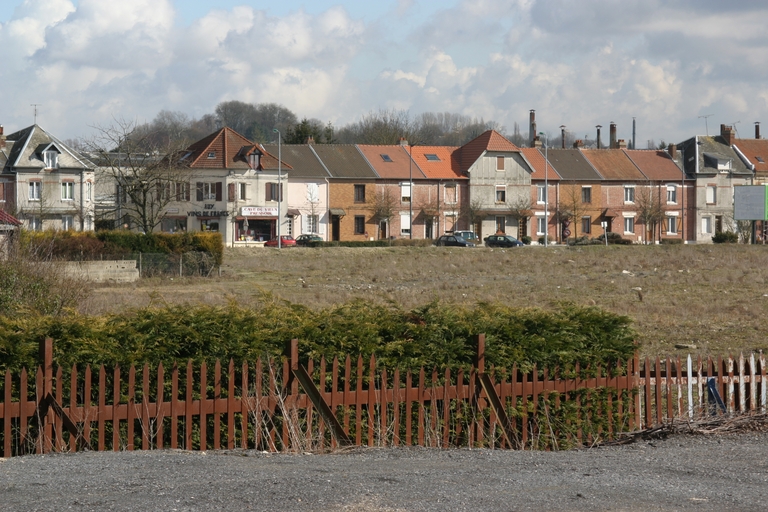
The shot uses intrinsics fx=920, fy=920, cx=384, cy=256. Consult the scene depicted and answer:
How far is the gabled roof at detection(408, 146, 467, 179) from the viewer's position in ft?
266

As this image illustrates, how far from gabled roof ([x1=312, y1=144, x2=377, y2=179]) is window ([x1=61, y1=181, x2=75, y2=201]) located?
20769mm

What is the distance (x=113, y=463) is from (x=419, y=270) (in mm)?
36669

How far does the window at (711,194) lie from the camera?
8744 cm

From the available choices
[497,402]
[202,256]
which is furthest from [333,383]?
[202,256]

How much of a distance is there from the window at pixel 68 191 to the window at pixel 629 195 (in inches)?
1928

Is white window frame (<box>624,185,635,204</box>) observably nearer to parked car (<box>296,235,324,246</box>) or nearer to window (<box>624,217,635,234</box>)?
window (<box>624,217,635,234</box>)

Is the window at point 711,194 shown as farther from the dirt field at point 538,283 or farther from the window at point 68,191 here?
the window at point 68,191

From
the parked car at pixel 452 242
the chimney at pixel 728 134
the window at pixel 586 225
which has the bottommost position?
the parked car at pixel 452 242

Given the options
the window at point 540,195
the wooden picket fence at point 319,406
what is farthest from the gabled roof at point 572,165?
the wooden picket fence at point 319,406

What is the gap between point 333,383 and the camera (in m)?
8.70

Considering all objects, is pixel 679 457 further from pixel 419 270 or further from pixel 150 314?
pixel 419 270

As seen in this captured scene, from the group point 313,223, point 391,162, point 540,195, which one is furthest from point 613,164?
point 313,223

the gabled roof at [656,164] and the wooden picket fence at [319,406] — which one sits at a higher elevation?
the gabled roof at [656,164]

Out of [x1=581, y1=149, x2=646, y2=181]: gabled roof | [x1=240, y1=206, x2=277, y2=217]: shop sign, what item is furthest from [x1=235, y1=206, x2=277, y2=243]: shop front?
[x1=581, y1=149, x2=646, y2=181]: gabled roof
